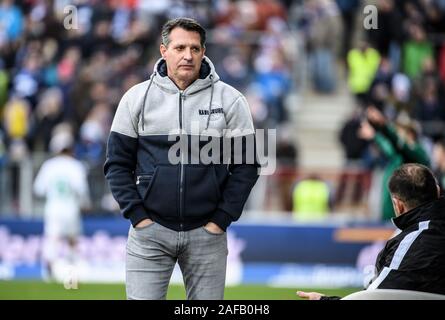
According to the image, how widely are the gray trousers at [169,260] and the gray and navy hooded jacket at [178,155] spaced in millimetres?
73

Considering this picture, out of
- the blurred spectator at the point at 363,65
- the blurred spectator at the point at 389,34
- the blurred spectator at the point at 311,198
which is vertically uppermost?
the blurred spectator at the point at 389,34

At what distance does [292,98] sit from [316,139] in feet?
3.34

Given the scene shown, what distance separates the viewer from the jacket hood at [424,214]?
5730 millimetres

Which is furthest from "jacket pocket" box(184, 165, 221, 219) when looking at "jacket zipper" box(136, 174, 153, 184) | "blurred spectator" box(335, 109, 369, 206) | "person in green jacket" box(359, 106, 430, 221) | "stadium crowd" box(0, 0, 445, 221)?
"stadium crowd" box(0, 0, 445, 221)

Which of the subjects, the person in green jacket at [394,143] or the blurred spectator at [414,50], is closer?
the person in green jacket at [394,143]

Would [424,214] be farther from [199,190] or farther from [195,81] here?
[195,81]

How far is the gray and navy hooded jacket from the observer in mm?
6258

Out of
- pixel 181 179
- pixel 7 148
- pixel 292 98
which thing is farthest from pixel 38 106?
pixel 181 179

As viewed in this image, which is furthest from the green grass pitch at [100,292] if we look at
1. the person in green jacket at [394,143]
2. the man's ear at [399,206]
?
the man's ear at [399,206]

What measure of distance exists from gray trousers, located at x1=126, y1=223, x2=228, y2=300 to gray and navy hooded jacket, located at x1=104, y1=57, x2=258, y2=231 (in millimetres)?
73

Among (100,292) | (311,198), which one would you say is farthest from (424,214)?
(311,198)

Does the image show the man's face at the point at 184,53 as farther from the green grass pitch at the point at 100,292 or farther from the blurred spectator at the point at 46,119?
the blurred spectator at the point at 46,119

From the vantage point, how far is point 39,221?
17.6 metres
